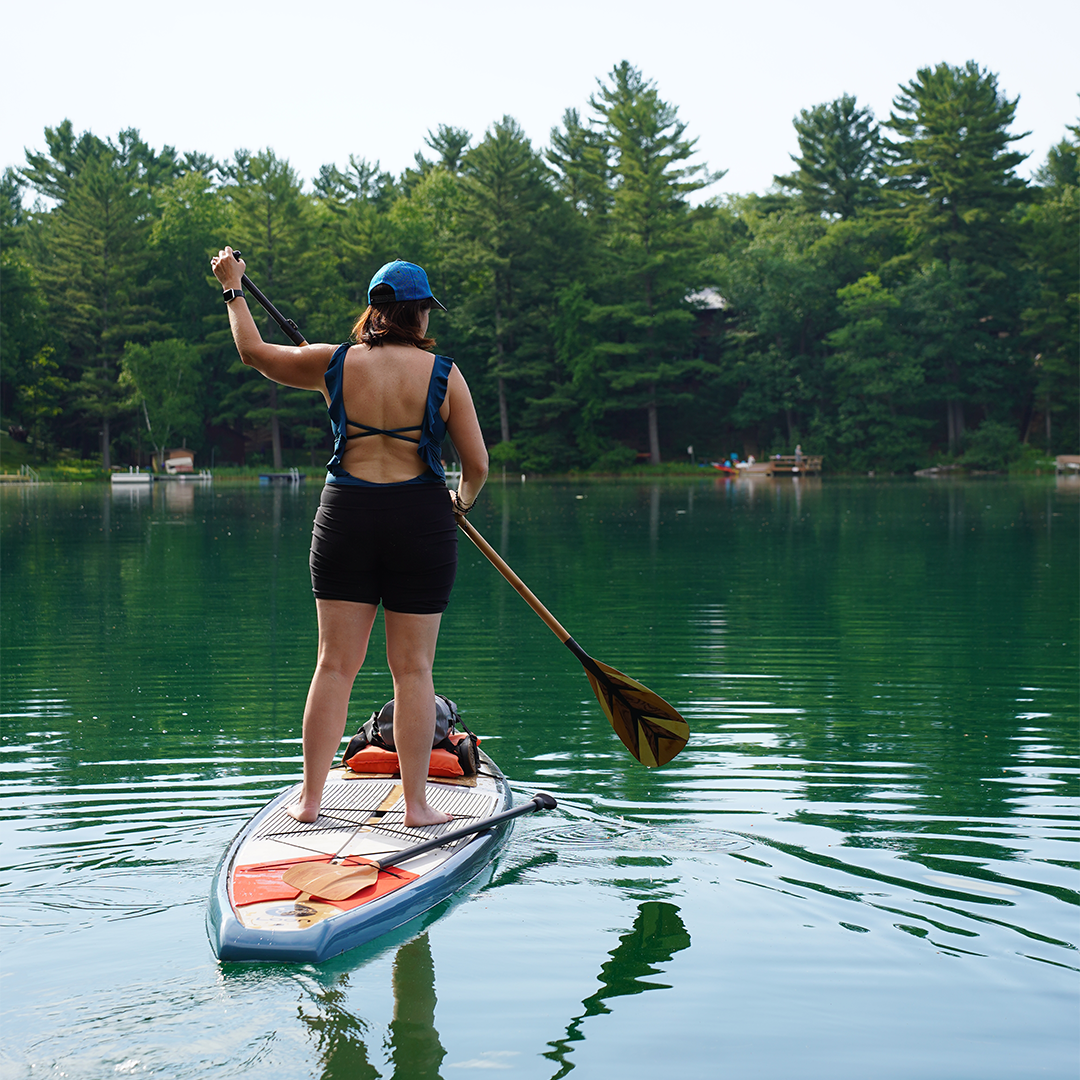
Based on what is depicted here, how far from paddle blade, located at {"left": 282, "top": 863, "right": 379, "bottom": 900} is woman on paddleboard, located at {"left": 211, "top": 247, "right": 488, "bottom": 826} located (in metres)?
0.47

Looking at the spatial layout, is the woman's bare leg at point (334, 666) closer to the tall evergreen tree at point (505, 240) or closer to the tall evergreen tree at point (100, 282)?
the tall evergreen tree at point (505, 240)

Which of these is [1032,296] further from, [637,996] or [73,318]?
[637,996]

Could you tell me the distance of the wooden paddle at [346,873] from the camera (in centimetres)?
382

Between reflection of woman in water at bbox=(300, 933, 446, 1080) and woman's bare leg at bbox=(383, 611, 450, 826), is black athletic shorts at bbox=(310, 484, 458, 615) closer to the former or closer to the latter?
woman's bare leg at bbox=(383, 611, 450, 826)

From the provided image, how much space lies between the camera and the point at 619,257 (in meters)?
60.3

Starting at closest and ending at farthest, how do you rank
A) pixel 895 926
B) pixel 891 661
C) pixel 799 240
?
pixel 895 926 → pixel 891 661 → pixel 799 240

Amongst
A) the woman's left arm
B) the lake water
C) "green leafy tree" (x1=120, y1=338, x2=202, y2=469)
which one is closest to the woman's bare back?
the woman's left arm

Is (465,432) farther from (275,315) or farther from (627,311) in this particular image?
(627,311)

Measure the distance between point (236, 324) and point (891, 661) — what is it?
21.2 ft

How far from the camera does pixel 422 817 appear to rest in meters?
4.52

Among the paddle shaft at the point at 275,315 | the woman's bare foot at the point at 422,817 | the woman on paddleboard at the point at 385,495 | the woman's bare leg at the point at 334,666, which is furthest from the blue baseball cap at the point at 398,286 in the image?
the woman's bare foot at the point at 422,817

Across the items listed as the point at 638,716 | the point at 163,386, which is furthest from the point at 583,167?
the point at 638,716

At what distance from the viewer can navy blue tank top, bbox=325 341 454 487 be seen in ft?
13.8

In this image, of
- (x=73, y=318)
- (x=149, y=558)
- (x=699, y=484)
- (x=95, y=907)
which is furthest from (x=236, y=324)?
(x=73, y=318)
